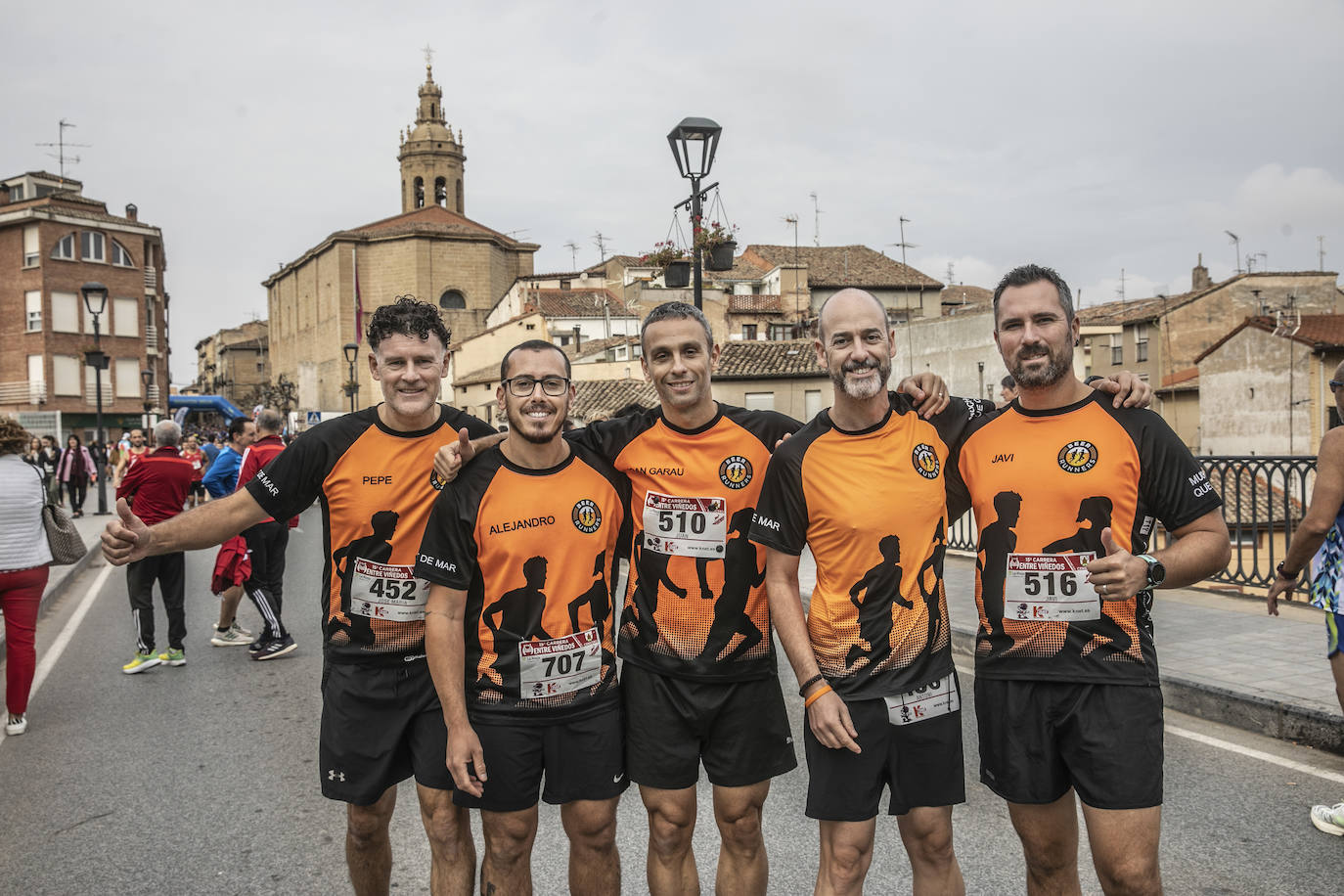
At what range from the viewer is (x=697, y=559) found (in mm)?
3438

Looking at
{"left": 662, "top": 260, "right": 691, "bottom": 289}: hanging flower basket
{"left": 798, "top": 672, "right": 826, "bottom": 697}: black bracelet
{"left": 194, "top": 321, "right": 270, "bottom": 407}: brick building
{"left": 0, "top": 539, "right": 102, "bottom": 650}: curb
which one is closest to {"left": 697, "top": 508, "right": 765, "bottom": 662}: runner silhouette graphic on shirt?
{"left": 798, "top": 672, "right": 826, "bottom": 697}: black bracelet

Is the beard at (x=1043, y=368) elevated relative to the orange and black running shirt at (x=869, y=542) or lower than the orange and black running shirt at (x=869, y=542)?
elevated

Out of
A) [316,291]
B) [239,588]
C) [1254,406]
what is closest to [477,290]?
[316,291]

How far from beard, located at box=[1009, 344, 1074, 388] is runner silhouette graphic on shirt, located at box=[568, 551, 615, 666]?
1479mm

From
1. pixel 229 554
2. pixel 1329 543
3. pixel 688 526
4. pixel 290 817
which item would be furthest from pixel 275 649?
pixel 1329 543

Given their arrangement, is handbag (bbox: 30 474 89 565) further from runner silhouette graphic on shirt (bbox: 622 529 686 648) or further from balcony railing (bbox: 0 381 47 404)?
balcony railing (bbox: 0 381 47 404)

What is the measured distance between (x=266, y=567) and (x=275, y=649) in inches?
28.5


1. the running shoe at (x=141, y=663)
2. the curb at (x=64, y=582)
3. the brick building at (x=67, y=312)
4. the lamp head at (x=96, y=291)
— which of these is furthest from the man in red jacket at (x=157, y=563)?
the brick building at (x=67, y=312)

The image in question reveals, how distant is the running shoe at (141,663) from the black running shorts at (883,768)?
7140 millimetres

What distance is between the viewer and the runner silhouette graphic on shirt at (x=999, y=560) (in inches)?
125

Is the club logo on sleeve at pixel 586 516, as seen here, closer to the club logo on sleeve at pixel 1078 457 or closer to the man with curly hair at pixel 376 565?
the man with curly hair at pixel 376 565

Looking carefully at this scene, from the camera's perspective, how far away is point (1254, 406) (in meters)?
35.0

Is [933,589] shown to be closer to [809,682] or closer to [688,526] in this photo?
[809,682]

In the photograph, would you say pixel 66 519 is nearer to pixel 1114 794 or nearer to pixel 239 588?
pixel 239 588
